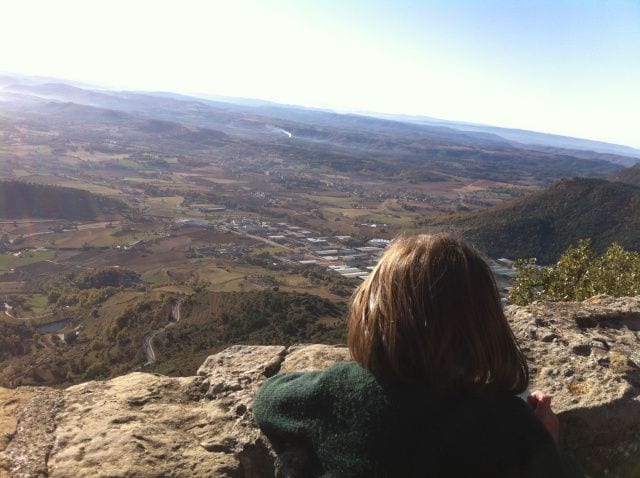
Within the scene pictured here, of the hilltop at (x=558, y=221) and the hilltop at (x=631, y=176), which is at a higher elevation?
the hilltop at (x=631, y=176)

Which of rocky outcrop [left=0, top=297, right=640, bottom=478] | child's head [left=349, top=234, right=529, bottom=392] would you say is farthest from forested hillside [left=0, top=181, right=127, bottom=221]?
child's head [left=349, top=234, right=529, bottom=392]

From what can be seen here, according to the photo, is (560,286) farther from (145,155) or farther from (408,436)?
(145,155)

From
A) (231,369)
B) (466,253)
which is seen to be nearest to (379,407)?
(466,253)

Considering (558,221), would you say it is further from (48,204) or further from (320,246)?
(48,204)

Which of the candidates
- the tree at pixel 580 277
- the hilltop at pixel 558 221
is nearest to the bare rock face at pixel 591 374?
the tree at pixel 580 277

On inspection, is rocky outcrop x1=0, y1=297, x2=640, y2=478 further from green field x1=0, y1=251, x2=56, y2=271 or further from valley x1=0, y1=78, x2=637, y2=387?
green field x1=0, y1=251, x2=56, y2=271

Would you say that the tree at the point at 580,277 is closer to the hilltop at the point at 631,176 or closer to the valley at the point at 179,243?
the valley at the point at 179,243
